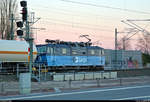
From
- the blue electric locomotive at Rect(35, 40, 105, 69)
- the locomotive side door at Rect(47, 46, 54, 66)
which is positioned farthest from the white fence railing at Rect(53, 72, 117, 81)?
the locomotive side door at Rect(47, 46, 54, 66)

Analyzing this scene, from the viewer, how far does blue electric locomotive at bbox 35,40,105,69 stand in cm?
3222

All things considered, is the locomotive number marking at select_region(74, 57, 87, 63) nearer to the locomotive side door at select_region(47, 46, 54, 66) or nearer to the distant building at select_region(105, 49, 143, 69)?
the locomotive side door at select_region(47, 46, 54, 66)

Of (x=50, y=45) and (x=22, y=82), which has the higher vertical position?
(x=50, y=45)

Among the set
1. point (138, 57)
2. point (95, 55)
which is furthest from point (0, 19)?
point (138, 57)

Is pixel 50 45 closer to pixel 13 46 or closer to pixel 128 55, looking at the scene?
pixel 13 46

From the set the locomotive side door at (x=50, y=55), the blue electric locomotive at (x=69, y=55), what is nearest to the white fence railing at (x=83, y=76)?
the blue electric locomotive at (x=69, y=55)

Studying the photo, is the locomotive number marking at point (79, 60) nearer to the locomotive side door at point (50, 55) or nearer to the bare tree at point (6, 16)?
the locomotive side door at point (50, 55)

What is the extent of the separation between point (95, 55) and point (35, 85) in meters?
15.6

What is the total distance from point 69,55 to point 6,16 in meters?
15.2

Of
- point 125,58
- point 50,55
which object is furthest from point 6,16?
point 125,58

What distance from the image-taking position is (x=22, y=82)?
18.5 metres

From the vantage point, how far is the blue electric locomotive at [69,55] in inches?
1268

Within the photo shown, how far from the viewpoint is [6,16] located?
43031 millimetres

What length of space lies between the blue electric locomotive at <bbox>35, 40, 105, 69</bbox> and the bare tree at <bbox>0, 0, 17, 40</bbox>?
10.4 metres
